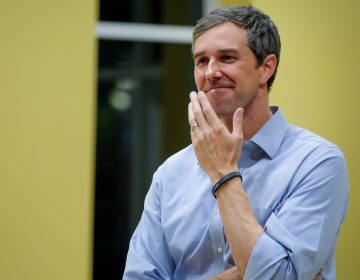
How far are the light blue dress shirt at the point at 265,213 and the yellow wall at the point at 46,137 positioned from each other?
3.96ft

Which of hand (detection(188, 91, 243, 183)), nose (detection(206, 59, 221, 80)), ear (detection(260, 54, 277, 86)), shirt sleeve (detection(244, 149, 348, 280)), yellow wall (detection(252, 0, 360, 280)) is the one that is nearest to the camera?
shirt sleeve (detection(244, 149, 348, 280))

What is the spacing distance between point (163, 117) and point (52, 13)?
96 centimetres

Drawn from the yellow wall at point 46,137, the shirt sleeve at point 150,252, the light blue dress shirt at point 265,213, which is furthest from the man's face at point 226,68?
the yellow wall at point 46,137

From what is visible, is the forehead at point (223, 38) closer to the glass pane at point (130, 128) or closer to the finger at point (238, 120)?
the finger at point (238, 120)

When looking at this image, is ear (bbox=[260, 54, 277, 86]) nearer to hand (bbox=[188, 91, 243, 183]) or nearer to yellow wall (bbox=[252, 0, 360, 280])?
hand (bbox=[188, 91, 243, 183])


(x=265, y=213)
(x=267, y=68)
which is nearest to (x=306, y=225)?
(x=265, y=213)

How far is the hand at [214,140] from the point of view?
155 cm

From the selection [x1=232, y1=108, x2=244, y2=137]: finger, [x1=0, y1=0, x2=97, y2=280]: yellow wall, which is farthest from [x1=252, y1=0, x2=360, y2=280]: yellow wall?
[x1=232, y1=108, x2=244, y2=137]: finger

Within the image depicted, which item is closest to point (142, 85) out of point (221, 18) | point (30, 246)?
point (30, 246)

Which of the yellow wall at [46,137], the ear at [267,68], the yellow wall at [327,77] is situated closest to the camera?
the ear at [267,68]

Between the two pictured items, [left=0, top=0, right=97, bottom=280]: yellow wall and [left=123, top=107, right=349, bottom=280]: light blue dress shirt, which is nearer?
[left=123, top=107, right=349, bottom=280]: light blue dress shirt

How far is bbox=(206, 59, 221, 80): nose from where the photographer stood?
64.9 inches

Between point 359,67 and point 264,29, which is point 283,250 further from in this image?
point 359,67

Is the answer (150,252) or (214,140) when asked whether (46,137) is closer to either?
(150,252)
